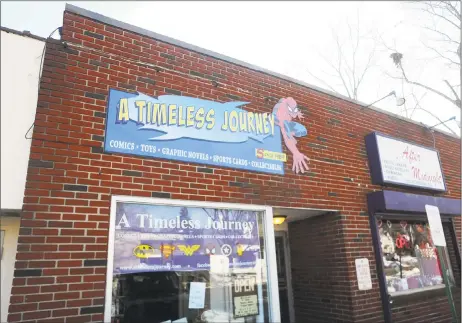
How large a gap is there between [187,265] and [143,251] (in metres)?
0.59

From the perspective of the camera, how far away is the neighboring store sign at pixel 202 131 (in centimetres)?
426

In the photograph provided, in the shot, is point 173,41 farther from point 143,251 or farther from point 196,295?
point 196,295

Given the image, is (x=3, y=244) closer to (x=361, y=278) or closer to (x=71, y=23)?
(x=71, y=23)

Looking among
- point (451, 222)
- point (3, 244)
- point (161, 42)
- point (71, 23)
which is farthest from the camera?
point (451, 222)

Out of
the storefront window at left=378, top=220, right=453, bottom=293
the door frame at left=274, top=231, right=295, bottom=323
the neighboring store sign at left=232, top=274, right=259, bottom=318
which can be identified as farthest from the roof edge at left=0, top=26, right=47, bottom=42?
the storefront window at left=378, top=220, right=453, bottom=293

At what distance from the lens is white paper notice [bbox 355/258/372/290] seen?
5578 millimetres

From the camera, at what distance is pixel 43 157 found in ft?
12.1

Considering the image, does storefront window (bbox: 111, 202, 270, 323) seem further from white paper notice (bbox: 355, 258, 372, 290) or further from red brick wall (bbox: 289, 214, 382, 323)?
white paper notice (bbox: 355, 258, 372, 290)

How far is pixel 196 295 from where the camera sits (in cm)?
429

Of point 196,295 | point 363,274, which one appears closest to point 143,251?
point 196,295

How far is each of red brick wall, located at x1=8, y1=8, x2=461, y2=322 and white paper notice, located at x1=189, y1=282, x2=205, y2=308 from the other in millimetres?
1092

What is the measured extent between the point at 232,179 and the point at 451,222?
19.0 ft

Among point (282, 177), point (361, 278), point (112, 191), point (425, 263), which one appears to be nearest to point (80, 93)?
point (112, 191)

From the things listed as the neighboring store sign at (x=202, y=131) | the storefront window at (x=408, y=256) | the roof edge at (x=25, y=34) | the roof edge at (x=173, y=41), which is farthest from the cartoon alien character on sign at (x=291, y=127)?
the roof edge at (x=25, y=34)
